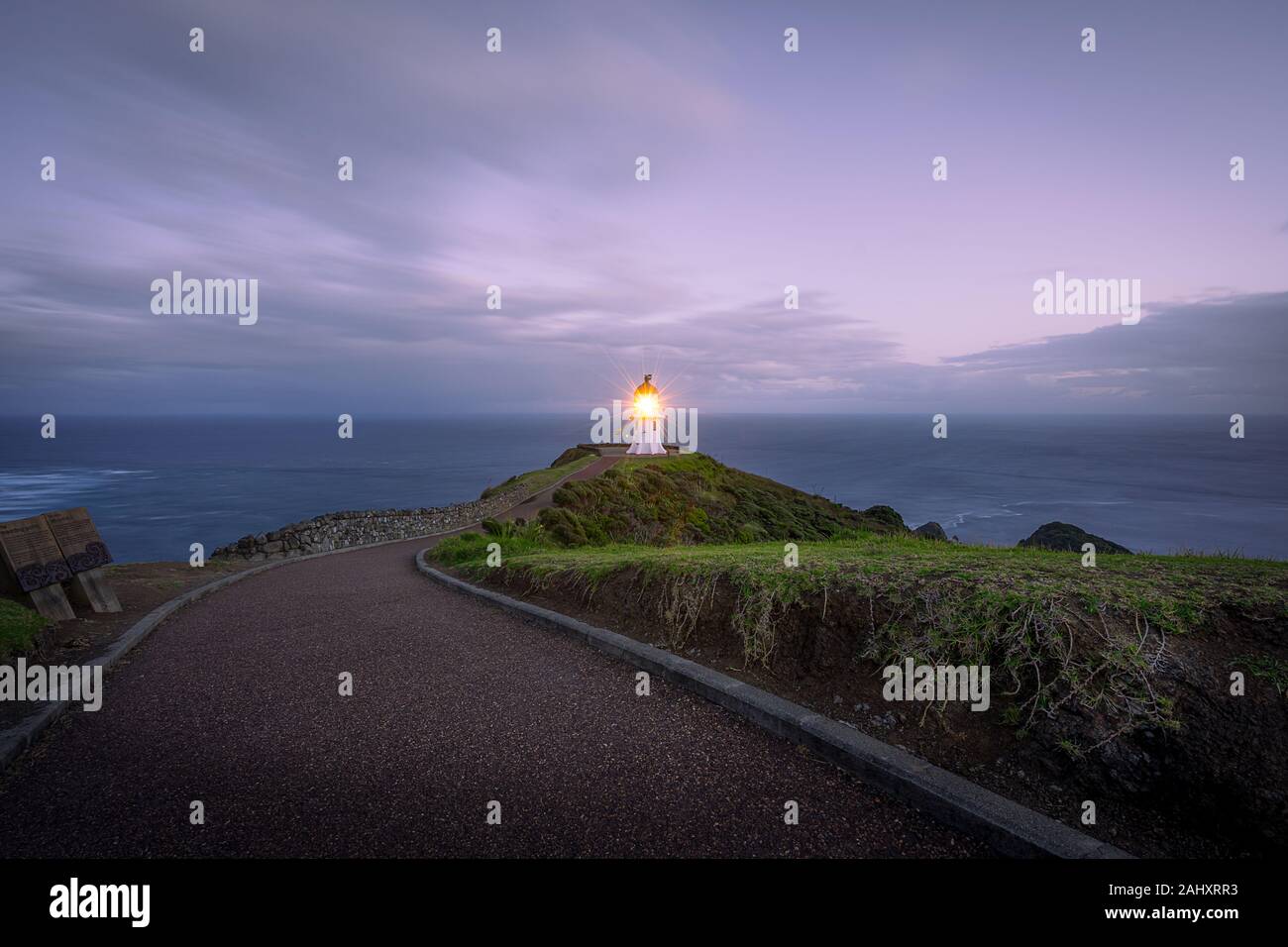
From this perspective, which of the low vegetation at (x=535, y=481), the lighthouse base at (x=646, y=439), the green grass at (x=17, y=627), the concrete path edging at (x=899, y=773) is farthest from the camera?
the lighthouse base at (x=646, y=439)

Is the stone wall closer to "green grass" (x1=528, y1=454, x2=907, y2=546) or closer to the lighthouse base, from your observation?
"green grass" (x1=528, y1=454, x2=907, y2=546)

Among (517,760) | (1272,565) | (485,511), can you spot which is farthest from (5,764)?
(485,511)

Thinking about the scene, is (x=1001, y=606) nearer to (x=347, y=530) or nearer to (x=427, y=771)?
(x=427, y=771)

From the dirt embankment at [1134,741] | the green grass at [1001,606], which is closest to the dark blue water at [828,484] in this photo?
the green grass at [1001,606]

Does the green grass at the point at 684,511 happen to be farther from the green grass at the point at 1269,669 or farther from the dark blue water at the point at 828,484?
the dark blue water at the point at 828,484

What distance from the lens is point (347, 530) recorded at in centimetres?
1925

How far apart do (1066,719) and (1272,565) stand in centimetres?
443

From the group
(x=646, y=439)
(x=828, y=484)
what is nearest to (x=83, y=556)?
(x=646, y=439)

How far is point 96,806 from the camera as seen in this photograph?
3.69 meters

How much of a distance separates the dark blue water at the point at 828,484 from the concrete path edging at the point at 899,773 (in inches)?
1500

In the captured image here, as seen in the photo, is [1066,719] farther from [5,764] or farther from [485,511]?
[485,511]

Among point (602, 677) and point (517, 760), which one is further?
point (602, 677)

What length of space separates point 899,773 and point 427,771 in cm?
303

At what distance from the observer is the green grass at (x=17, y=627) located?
609 centimetres
